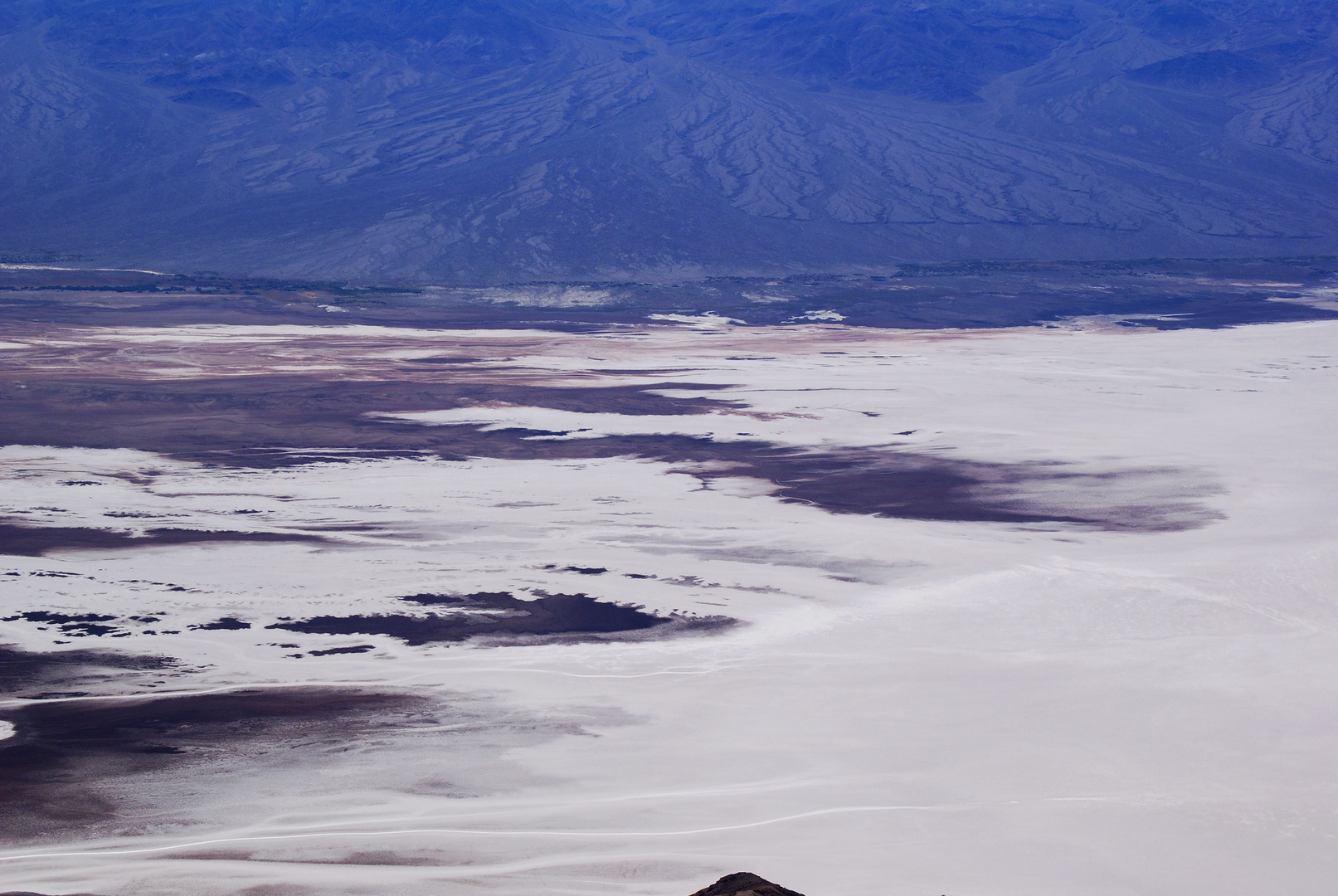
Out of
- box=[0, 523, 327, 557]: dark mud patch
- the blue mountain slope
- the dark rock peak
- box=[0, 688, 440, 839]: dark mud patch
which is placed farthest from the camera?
the blue mountain slope

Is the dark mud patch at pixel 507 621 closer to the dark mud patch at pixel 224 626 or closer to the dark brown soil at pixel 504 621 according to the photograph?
the dark brown soil at pixel 504 621

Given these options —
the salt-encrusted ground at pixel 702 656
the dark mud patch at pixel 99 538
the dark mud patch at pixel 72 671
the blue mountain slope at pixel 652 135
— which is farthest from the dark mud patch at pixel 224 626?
the blue mountain slope at pixel 652 135

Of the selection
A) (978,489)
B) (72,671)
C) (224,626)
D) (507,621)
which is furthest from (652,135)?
(72,671)

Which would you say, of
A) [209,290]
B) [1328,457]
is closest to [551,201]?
[209,290]

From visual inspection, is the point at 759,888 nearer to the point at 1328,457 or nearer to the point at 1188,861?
the point at 1188,861

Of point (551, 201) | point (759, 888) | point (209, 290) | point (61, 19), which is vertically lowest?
point (759, 888)

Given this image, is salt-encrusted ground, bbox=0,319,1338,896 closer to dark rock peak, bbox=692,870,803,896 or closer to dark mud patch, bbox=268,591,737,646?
dark mud patch, bbox=268,591,737,646

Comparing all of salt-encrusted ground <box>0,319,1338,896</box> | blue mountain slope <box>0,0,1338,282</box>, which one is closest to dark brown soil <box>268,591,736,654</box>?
salt-encrusted ground <box>0,319,1338,896</box>
